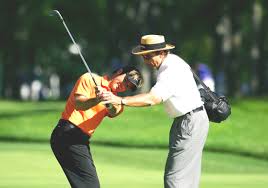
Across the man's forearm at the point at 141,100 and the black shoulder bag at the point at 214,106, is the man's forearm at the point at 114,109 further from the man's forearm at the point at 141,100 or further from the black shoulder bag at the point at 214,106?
the black shoulder bag at the point at 214,106

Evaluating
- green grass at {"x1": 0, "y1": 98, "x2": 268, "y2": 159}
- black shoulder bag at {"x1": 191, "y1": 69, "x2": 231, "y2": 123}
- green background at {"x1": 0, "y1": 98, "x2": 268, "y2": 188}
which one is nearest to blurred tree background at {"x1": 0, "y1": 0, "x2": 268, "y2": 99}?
green background at {"x1": 0, "y1": 98, "x2": 268, "y2": 188}

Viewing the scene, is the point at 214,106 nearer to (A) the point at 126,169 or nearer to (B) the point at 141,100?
(B) the point at 141,100

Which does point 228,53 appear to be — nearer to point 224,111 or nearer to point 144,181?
point 144,181

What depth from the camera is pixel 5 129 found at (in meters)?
34.2

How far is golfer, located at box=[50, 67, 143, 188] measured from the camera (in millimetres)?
11102

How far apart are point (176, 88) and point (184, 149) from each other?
0.72 meters

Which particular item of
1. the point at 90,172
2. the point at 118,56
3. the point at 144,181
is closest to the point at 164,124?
the point at 144,181

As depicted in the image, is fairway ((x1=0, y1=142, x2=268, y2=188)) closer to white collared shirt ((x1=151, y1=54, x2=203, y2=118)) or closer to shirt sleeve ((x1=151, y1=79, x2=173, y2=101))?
white collared shirt ((x1=151, y1=54, x2=203, y2=118))

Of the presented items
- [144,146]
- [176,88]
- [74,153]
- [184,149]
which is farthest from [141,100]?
[144,146]

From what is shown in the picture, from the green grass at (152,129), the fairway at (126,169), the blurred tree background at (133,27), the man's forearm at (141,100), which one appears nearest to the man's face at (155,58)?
the man's forearm at (141,100)

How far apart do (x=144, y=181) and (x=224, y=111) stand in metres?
6.44

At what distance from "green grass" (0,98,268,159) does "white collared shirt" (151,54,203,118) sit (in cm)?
1674

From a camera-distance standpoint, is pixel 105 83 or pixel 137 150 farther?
pixel 137 150

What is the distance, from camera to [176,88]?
Answer: 35.6 ft
